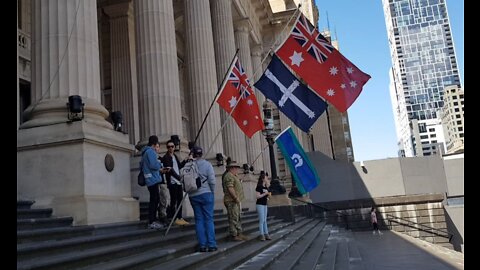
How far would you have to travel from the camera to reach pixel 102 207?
746 cm

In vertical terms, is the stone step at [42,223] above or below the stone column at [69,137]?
below

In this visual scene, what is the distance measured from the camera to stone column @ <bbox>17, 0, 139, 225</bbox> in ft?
23.8

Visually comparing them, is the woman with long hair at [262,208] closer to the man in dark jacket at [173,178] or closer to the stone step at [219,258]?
the stone step at [219,258]

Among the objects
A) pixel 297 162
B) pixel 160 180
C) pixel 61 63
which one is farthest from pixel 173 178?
pixel 297 162

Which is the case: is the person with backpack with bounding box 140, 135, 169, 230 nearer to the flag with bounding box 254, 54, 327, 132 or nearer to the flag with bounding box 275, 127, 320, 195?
the flag with bounding box 254, 54, 327, 132

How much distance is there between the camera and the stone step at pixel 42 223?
6020mm

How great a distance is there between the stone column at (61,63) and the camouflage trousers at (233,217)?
2.85 metres

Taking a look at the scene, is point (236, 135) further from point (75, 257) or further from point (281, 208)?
point (75, 257)

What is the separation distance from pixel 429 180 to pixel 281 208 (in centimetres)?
2291

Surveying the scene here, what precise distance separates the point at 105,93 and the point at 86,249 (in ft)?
48.3

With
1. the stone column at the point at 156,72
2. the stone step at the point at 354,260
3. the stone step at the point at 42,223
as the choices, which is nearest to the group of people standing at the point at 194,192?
the stone step at the point at 42,223

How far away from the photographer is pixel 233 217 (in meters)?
9.10

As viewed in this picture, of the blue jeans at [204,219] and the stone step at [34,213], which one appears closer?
the stone step at [34,213]
